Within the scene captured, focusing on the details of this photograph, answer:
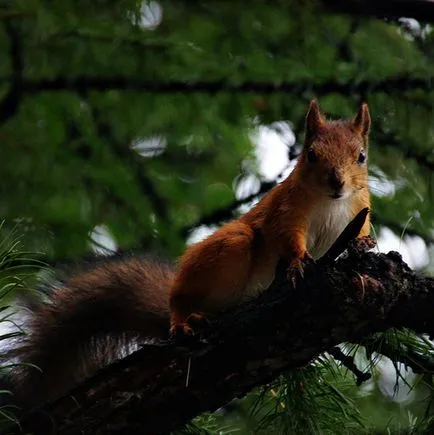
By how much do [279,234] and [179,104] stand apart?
1.24 metres

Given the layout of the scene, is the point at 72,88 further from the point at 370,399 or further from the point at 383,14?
the point at 383,14

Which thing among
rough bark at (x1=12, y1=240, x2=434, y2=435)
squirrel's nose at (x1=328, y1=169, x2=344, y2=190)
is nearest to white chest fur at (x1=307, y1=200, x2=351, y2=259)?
squirrel's nose at (x1=328, y1=169, x2=344, y2=190)

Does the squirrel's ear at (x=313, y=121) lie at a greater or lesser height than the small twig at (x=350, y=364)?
greater

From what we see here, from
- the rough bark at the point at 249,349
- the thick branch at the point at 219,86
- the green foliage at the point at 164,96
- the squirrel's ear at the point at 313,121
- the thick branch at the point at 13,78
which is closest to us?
the rough bark at the point at 249,349

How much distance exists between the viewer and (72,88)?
3176 mm

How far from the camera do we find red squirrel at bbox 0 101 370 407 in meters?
2.09

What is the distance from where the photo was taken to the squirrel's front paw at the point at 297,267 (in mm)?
1704

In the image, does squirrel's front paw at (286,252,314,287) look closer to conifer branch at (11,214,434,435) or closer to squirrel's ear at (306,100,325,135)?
conifer branch at (11,214,434,435)

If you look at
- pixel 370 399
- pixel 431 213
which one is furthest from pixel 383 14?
pixel 370 399

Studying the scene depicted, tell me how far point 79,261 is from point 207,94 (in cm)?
95

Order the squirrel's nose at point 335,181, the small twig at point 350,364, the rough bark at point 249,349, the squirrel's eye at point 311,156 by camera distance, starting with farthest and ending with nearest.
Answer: the squirrel's eye at point 311,156 < the squirrel's nose at point 335,181 < the small twig at point 350,364 < the rough bark at point 249,349

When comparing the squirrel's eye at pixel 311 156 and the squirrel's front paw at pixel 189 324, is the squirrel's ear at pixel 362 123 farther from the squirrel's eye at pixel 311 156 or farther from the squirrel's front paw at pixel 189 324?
the squirrel's front paw at pixel 189 324

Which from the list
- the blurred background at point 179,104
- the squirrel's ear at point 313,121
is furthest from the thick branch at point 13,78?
the squirrel's ear at point 313,121

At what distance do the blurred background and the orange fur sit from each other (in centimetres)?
39
